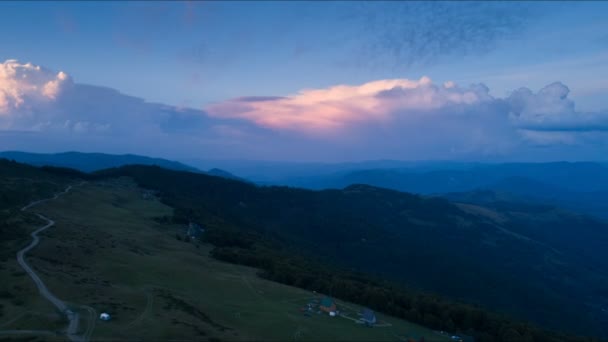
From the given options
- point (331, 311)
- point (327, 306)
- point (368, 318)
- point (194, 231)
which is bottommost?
point (368, 318)

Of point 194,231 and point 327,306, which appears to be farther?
point 194,231

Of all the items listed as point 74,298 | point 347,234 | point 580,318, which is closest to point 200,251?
point 74,298

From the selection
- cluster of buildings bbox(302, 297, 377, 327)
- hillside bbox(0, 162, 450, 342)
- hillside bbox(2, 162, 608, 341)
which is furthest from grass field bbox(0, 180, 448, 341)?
cluster of buildings bbox(302, 297, 377, 327)

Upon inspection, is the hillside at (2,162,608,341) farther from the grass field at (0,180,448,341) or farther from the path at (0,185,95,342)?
the path at (0,185,95,342)

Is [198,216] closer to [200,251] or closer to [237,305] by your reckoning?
[200,251]

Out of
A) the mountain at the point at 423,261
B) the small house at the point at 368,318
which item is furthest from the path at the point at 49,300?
the mountain at the point at 423,261

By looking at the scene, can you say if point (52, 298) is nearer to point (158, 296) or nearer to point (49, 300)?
point (49, 300)

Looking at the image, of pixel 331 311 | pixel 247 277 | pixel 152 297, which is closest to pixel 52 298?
pixel 152 297

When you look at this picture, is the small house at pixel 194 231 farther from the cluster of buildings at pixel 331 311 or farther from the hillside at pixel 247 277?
the cluster of buildings at pixel 331 311
